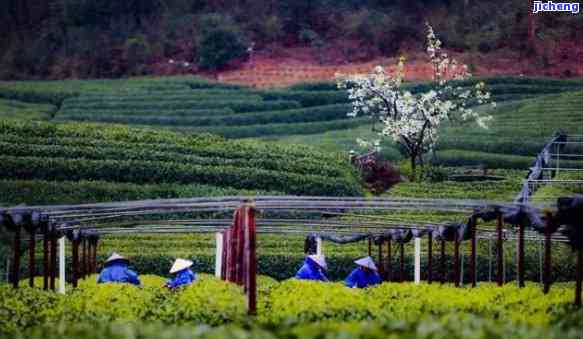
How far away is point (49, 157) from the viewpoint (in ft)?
Answer: 139

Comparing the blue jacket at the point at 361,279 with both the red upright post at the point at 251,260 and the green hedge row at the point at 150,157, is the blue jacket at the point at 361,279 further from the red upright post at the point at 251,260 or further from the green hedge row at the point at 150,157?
the green hedge row at the point at 150,157

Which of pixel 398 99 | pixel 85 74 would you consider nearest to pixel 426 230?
pixel 398 99

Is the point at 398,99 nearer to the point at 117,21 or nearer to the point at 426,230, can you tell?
the point at 426,230

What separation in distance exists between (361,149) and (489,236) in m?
27.9

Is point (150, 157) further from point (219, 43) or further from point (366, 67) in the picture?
point (219, 43)

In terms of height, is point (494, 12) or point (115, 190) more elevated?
point (494, 12)

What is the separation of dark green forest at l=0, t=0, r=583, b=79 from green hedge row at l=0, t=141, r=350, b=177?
37374 millimetres

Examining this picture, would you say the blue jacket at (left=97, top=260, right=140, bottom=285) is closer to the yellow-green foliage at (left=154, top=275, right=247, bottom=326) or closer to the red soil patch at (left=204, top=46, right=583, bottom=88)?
the yellow-green foliage at (left=154, top=275, right=247, bottom=326)

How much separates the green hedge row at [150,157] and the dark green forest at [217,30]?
37.4 meters

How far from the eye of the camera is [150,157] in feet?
143

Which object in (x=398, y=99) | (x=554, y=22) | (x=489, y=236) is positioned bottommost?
(x=489, y=236)

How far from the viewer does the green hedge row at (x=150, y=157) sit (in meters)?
42.8

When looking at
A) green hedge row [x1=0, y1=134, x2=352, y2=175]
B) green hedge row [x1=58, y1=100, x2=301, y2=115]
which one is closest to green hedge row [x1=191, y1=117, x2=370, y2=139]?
green hedge row [x1=58, y1=100, x2=301, y2=115]

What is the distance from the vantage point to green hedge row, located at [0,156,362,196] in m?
41.7
